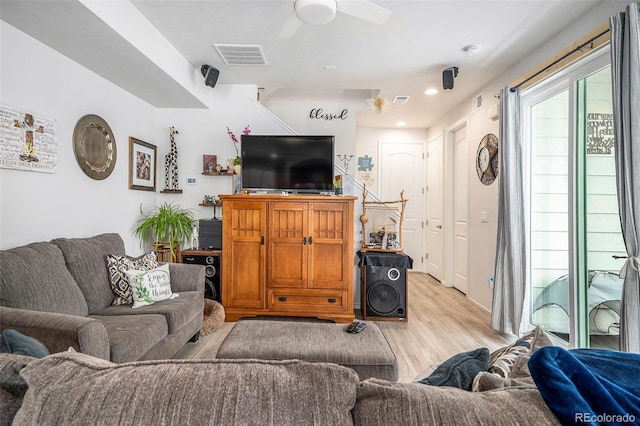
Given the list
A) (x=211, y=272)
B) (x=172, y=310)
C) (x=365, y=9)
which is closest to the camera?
(x=365, y=9)

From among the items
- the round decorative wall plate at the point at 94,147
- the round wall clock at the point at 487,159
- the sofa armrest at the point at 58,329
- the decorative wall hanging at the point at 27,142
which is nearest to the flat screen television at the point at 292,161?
the round decorative wall plate at the point at 94,147

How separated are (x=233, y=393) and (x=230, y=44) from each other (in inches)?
120

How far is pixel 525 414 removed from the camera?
568mm

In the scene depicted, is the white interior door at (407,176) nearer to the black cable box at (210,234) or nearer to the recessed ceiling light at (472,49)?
the recessed ceiling light at (472,49)

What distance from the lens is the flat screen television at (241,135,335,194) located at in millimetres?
3564

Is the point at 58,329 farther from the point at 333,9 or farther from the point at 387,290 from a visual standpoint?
the point at 387,290

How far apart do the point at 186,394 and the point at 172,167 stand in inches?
149

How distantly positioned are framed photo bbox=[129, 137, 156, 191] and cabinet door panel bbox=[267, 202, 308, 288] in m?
1.56

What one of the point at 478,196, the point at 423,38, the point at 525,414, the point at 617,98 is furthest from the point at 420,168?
the point at 525,414

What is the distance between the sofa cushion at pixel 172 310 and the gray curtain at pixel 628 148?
2.86 metres

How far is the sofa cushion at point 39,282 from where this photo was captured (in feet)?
5.71

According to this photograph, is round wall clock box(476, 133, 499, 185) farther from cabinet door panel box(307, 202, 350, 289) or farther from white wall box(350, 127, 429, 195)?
white wall box(350, 127, 429, 195)

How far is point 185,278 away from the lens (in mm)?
2760

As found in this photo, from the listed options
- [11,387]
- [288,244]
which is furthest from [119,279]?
[11,387]
